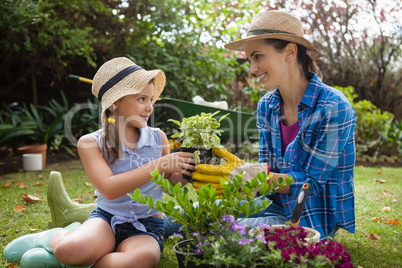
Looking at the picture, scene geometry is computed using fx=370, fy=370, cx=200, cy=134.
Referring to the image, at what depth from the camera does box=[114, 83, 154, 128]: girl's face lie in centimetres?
202

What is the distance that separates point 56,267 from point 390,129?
6.32m

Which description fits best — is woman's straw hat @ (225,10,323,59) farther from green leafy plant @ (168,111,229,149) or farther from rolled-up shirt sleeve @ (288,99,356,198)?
green leafy plant @ (168,111,229,149)

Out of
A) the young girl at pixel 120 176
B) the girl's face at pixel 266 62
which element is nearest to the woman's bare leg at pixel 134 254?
the young girl at pixel 120 176

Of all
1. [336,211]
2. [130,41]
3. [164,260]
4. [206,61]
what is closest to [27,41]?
[130,41]

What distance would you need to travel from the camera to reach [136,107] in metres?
2.01

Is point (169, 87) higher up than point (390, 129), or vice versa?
point (169, 87)

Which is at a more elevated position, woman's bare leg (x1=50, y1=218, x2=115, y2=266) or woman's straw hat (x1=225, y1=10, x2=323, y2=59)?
woman's straw hat (x1=225, y1=10, x2=323, y2=59)

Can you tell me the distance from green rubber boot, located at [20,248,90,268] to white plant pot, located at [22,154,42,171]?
131 inches

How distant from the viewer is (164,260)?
2061 mm

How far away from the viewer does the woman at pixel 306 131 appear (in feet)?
6.72

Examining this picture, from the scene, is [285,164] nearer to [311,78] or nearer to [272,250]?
[311,78]

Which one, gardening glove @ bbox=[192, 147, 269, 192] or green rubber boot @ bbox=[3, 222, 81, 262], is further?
green rubber boot @ bbox=[3, 222, 81, 262]

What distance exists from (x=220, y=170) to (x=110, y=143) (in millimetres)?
665

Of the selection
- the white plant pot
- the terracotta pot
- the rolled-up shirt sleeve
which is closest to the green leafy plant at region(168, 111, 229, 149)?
the rolled-up shirt sleeve
